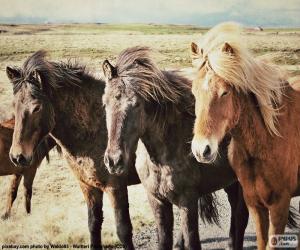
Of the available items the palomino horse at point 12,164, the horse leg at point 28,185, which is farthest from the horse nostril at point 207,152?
the horse leg at point 28,185

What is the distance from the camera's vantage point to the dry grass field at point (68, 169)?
5715 millimetres

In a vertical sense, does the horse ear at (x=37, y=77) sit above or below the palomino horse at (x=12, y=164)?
above

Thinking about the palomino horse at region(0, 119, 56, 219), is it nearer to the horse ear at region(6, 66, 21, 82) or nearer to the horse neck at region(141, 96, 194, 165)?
the horse ear at region(6, 66, 21, 82)

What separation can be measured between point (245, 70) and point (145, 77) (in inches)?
37.3

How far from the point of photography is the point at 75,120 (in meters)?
4.60

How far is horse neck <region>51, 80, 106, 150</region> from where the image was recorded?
180 inches

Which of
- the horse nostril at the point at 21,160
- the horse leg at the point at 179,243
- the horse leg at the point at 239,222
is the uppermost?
the horse nostril at the point at 21,160

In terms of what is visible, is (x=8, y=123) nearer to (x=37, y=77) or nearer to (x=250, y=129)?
(x=37, y=77)

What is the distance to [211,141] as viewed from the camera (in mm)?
3096

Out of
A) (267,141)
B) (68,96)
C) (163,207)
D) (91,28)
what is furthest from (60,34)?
(267,141)

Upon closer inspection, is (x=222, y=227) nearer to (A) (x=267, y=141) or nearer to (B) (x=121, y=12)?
(A) (x=267, y=141)

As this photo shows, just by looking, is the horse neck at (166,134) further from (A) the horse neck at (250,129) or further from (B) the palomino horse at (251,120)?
(A) the horse neck at (250,129)

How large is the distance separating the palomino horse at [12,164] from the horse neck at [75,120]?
106 centimetres

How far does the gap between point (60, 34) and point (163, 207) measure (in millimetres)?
6087
